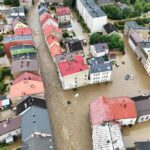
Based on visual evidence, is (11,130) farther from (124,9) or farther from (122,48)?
(124,9)

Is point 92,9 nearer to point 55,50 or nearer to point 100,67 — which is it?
point 55,50

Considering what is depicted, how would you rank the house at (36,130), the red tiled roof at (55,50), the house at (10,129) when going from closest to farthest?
the house at (36,130), the house at (10,129), the red tiled roof at (55,50)

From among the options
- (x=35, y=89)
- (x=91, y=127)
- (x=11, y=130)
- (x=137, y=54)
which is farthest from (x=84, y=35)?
(x=11, y=130)

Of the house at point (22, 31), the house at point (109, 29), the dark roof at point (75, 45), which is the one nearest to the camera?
the dark roof at point (75, 45)

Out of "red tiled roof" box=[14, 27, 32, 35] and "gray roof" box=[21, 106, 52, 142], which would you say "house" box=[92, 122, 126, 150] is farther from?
"red tiled roof" box=[14, 27, 32, 35]

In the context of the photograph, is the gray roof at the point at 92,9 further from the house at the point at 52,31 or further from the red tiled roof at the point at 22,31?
the red tiled roof at the point at 22,31

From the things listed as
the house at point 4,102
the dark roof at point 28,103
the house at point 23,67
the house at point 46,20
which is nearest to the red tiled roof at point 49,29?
the house at point 46,20
